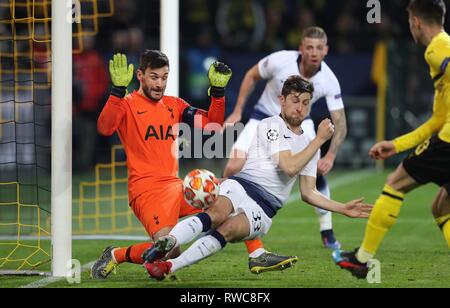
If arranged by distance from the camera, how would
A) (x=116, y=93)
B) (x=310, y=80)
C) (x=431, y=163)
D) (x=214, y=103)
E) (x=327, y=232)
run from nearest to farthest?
1. (x=431, y=163)
2. (x=116, y=93)
3. (x=214, y=103)
4. (x=310, y=80)
5. (x=327, y=232)

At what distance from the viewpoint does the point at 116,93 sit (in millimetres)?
7805

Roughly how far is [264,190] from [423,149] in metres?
1.35

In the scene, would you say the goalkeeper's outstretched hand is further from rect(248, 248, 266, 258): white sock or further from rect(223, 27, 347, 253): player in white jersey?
rect(223, 27, 347, 253): player in white jersey

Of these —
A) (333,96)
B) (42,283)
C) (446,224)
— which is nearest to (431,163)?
(446,224)

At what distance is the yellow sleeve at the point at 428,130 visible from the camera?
7.36 metres

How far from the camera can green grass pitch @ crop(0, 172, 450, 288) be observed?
7918 mm

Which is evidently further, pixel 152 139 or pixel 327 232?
pixel 327 232

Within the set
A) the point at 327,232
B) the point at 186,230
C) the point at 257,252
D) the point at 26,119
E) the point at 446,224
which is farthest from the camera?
the point at 26,119

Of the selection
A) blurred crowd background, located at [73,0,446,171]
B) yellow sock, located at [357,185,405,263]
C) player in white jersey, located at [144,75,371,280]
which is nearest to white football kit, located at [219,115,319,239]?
player in white jersey, located at [144,75,371,280]

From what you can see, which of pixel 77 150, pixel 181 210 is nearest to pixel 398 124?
pixel 77 150

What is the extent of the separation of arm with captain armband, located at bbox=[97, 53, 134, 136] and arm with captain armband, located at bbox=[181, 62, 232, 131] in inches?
22.3

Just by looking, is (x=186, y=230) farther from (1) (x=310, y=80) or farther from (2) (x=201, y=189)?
(1) (x=310, y=80)

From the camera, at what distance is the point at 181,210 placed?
27.3 ft
